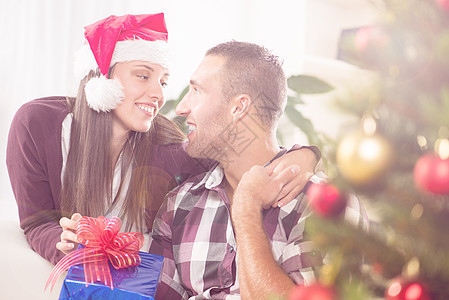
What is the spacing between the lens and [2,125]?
2277mm

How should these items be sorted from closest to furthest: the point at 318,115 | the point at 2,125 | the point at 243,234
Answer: the point at 243,234
the point at 2,125
the point at 318,115

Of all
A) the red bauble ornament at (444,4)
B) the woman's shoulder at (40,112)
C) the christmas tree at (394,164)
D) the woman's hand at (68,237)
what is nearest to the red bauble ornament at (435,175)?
the christmas tree at (394,164)

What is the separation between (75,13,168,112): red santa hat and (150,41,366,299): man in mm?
199

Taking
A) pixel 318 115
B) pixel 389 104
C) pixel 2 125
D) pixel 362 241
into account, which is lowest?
pixel 318 115

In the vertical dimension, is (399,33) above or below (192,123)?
above

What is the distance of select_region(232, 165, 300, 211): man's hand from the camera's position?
106cm

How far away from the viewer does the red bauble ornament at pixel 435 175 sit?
15.2 inches

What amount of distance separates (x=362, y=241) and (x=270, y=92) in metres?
1.02

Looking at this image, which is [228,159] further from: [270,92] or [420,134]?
[420,134]

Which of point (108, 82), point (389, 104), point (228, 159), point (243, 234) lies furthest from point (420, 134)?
point (108, 82)

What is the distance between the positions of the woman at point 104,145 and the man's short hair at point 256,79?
24 cm

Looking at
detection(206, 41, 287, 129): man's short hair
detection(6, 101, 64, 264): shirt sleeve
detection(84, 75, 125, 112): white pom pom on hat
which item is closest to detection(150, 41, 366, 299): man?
detection(206, 41, 287, 129): man's short hair

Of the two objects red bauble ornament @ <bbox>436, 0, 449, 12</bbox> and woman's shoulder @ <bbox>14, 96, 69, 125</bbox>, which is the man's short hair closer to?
woman's shoulder @ <bbox>14, 96, 69, 125</bbox>

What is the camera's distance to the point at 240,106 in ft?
4.63
